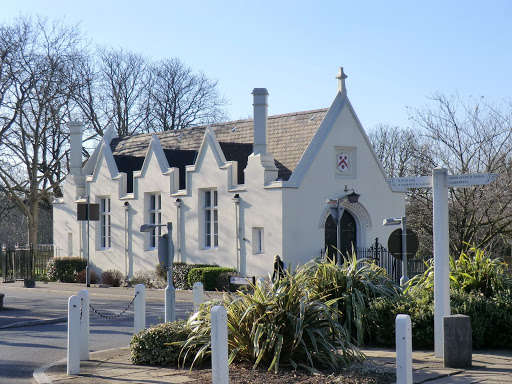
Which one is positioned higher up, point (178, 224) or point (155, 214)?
point (155, 214)

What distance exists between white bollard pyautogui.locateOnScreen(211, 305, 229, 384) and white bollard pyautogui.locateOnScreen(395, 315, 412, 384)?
2008mm

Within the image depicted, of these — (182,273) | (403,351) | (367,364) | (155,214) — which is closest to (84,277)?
(155,214)

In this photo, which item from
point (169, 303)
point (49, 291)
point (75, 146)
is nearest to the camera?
point (169, 303)

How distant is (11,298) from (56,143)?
2138 centimetres

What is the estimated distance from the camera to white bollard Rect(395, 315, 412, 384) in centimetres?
863

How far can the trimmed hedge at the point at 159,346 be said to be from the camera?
36.1ft

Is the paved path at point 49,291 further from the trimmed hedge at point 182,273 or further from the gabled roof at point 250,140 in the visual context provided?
the gabled roof at point 250,140

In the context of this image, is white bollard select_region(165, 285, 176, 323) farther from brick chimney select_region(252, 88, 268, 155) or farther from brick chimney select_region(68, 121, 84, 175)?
brick chimney select_region(68, 121, 84, 175)

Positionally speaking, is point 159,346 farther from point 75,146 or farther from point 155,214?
point 75,146

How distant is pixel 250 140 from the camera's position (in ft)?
107

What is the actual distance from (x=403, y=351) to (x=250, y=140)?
24.3m

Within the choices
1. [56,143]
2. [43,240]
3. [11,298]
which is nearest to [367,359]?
[11,298]

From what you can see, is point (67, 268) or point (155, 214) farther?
point (67, 268)

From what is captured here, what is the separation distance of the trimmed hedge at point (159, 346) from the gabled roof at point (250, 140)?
17431mm
